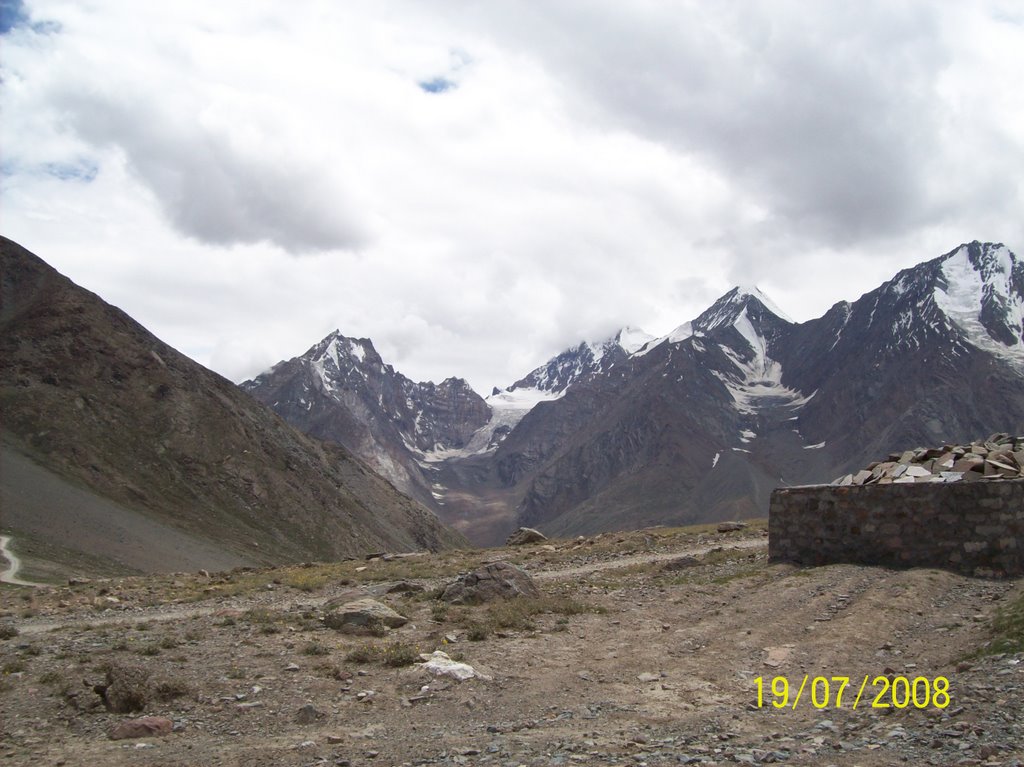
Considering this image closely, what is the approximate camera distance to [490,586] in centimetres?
2056

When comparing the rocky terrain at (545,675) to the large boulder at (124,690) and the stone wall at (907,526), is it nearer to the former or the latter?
the large boulder at (124,690)

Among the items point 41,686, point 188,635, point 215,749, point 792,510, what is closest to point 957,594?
point 792,510

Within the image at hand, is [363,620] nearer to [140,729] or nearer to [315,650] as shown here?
[315,650]

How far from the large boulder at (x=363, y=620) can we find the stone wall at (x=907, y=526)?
42.4 ft

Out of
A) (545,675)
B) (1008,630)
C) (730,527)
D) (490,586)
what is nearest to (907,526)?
(1008,630)

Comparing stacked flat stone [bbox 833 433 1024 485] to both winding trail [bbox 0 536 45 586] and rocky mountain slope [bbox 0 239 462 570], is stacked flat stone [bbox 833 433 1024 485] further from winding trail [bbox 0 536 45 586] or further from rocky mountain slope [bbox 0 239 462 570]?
rocky mountain slope [bbox 0 239 462 570]

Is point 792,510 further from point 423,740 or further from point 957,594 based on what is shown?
point 423,740

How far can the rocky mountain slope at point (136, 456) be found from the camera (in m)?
97.3

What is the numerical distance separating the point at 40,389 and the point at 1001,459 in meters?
136

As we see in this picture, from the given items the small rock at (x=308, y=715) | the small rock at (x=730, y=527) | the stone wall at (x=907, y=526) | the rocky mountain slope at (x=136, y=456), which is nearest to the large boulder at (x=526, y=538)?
the small rock at (x=730, y=527)

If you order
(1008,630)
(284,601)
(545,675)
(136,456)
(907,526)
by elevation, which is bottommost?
(284,601)

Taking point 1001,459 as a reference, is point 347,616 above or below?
below

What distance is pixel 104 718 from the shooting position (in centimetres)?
1204

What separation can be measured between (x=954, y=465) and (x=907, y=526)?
326cm
